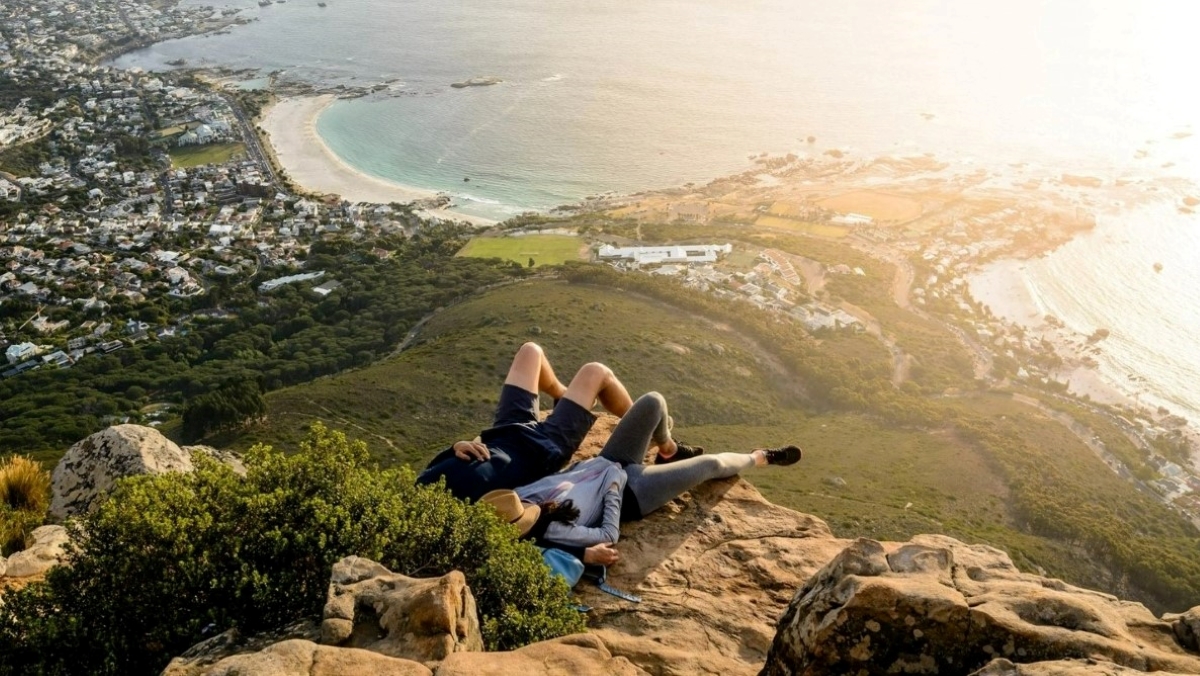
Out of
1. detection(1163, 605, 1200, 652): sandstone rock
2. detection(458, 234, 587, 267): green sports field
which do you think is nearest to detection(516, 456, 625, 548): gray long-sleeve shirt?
detection(1163, 605, 1200, 652): sandstone rock

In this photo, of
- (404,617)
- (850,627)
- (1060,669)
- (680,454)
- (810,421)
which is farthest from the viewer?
(810,421)

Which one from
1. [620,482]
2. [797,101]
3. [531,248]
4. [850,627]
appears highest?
[797,101]

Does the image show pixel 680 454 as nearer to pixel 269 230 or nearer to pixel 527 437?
pixel 527 437

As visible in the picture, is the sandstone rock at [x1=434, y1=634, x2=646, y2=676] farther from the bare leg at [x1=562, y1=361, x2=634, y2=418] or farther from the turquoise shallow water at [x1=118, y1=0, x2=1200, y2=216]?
the turquoise shallow water at [x1=118, y1=0, x2=1200, y2=216]

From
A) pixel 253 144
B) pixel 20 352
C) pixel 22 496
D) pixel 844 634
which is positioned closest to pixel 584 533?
pixel 844 634

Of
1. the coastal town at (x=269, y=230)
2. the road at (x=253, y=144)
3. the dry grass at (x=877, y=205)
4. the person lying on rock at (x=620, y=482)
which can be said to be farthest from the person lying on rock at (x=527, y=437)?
the road at (x=253, y=144)

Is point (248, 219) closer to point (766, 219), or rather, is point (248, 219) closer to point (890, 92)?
point (766, 219)
